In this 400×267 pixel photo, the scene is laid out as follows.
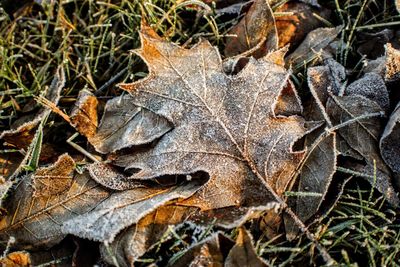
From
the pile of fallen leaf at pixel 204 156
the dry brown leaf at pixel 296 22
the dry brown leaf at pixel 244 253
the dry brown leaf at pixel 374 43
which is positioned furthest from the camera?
the dry brown leaf at pixel 296 22

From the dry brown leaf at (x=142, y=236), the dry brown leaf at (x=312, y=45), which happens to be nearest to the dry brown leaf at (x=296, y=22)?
the dry brown leaf at (x=312, y=45)

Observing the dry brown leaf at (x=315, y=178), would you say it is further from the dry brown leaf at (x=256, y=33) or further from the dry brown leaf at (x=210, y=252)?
the dry brown leaf at (x=256, y=33)

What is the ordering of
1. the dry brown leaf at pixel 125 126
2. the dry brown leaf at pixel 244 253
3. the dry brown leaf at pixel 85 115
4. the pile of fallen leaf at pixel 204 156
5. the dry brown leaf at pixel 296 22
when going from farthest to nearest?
1. the dry brown leaf at pixel 296 22
2. the dry brown leaf at pixel 85 115
3. the dry brown leaf at pixel 125 126
4. the pile of fallen leaf at pixel 204 156
5. the dry brown leaf at pixel 244 253

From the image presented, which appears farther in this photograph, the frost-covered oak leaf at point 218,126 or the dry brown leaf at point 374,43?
the dry brown leaf at point 374,43

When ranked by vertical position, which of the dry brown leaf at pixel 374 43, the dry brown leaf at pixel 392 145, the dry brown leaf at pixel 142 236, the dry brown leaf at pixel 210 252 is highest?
the dry brown leaf at pixel 374 43

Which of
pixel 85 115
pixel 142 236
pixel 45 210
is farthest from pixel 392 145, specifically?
pixel 45 210

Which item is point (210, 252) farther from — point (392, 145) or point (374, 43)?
point (374, 43)

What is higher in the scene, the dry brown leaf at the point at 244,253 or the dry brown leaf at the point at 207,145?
the dry brown leaf at the point at 207,145
